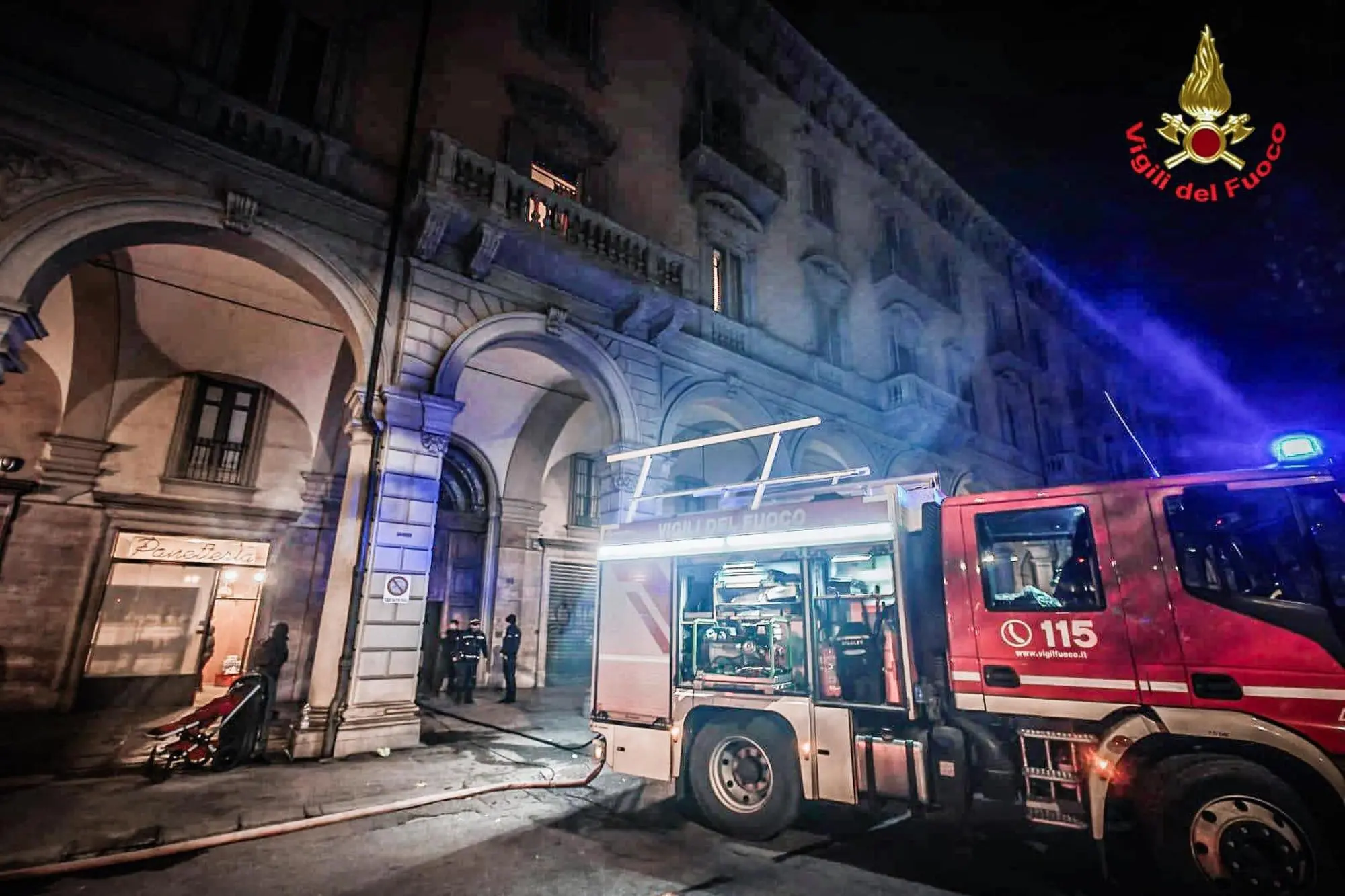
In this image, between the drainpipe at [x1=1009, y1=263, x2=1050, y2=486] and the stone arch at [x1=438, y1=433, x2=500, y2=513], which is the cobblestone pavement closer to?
the stone arch at [x1=438, y1=433, x2=500, y2=513]

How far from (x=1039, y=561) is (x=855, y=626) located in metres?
1.63

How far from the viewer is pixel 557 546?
50.7 ft

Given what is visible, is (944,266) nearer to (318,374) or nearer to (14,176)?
(318,374)

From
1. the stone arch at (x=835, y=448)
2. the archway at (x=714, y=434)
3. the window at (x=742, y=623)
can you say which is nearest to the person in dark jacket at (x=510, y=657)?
the archway at (x=714, y=434)

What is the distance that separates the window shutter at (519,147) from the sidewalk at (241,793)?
10.1 meters

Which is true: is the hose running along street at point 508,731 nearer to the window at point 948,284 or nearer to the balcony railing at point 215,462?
the balcony railing at point 215,462

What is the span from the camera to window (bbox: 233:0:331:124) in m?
9.36

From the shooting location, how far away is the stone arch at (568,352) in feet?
32.1

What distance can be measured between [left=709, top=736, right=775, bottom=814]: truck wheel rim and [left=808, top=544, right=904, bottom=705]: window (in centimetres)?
91

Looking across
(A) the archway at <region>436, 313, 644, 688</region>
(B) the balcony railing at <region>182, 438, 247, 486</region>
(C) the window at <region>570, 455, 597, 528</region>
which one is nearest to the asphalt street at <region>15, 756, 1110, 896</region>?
(A) the archway at <region>436, 313, 644, 688</region>

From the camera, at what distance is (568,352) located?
11.1 m

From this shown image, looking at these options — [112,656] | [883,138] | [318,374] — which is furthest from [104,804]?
Answer: [883,138]

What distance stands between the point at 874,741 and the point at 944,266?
2214 cm

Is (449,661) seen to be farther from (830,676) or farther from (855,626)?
(855,626)
